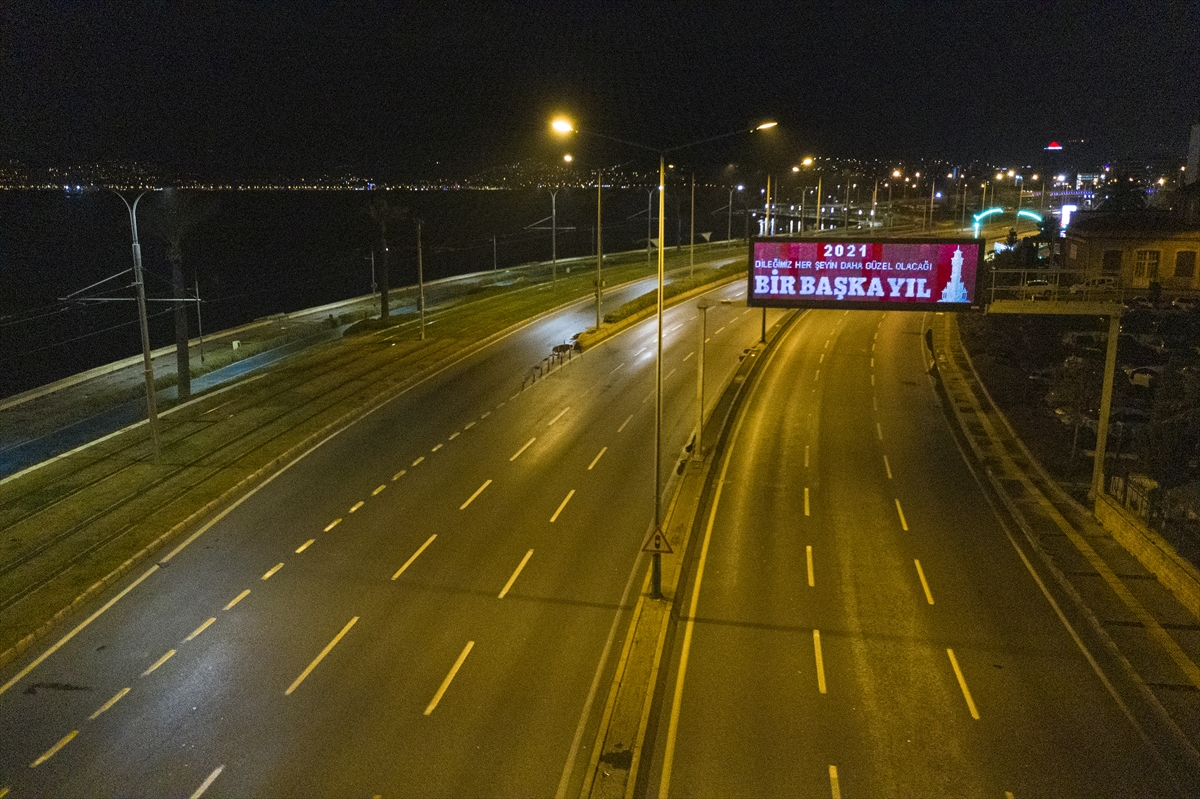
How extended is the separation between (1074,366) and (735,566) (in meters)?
25.4

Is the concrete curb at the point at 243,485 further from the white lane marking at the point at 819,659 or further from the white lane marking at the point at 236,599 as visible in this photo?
the white lane marking at the point at 819,659

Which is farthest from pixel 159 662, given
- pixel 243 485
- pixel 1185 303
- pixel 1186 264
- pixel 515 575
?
pixel 1186 264

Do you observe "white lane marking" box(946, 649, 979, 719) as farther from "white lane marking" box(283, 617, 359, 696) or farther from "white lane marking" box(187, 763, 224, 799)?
"white lane marking" box(187, 763, 224, 799)

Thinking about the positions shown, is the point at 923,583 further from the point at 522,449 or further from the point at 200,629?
the point at 200,629

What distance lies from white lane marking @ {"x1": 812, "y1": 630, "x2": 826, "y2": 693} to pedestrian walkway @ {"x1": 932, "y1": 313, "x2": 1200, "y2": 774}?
16.6 feet

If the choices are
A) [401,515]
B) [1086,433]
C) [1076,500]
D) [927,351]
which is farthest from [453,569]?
[927,351]

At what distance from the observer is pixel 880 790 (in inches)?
486

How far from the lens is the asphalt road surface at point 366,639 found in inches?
512

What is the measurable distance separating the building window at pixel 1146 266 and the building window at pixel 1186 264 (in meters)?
1.18

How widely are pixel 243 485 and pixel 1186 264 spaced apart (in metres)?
56.1

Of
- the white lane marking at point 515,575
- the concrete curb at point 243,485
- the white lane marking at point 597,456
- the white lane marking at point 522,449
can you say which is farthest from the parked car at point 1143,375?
the white lane marking at point 515,575

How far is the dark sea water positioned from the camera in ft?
284

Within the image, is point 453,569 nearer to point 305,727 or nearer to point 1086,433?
point 305,727

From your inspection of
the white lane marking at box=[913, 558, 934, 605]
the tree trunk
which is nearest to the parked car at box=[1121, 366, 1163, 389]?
the white lane marking at box=[913, 558, 934, 605]
